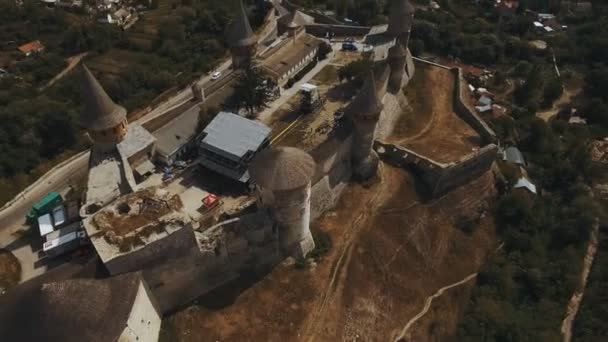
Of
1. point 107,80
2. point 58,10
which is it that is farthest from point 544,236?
point 58,10

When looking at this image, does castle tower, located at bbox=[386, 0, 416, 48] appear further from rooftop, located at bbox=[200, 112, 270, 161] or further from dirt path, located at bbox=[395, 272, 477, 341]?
dirt path, located at bbox=[395, 272, 477, 341]

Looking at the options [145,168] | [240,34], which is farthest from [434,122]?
[145,168]

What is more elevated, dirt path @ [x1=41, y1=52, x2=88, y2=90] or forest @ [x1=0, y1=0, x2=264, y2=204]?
forest @ [x1=0, y1=0, x2=264, y2=204]

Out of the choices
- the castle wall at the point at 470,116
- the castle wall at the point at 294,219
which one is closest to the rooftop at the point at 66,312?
the castle wall at the point at 294,219

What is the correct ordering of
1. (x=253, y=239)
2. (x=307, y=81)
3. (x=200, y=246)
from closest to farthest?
1. (x=200, y=246)
2. (x=253, y=239)
3. (x=307, y=81)

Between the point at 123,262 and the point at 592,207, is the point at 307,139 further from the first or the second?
the point at 592,207

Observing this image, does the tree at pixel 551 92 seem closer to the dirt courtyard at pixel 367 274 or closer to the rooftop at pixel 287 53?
the dirt courtyard at pixel 367 274

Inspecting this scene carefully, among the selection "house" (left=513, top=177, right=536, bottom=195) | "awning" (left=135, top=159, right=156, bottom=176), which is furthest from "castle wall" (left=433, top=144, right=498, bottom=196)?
"awning" (left=135, top=159, right=156, bottom=176)
